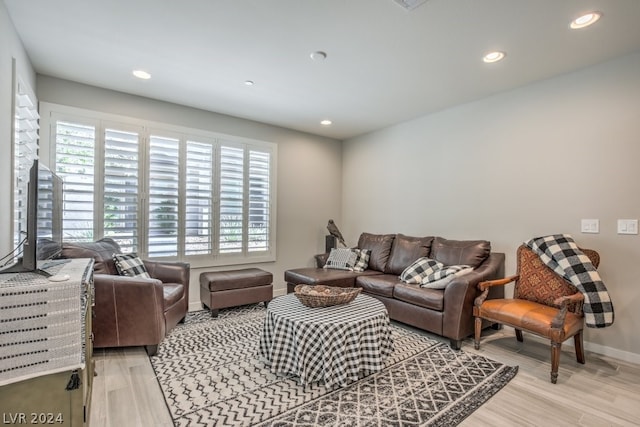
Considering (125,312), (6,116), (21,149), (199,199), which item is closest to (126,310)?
(125,312)

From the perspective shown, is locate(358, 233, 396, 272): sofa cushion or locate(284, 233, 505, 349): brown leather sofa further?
locate(358, 233, 396, 272): sofa cushion

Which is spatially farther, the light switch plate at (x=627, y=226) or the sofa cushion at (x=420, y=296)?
the sofa cushion at (x=420, y=296)

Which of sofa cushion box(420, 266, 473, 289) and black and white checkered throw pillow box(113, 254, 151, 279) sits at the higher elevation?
black and white checkered throw pillow box(113, 254, 151, 279)

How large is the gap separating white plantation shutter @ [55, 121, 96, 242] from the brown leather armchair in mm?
4004

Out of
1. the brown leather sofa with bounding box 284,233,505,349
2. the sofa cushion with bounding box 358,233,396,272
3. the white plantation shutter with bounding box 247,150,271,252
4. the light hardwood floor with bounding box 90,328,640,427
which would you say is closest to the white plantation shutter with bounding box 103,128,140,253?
the light hardwood floor with bounding box 90,328,640,427

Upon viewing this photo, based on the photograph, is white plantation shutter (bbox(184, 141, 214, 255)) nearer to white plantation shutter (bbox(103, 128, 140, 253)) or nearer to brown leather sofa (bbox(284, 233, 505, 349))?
white plantation shutter (bbox(103, 128, 140, 253))

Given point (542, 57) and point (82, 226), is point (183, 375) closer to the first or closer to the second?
point (82, 226)

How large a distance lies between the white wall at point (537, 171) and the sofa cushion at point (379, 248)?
1.02 feet

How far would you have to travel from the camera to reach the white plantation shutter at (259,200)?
178 inches

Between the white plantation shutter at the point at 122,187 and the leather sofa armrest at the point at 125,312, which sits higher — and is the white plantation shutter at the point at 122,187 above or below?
above

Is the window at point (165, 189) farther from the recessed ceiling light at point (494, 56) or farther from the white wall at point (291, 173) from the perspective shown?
the recessed ceiling light at point (494, 56)

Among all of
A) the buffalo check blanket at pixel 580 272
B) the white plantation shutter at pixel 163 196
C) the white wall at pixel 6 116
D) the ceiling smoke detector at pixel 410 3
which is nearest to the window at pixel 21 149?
the white wall at pixel 6 116

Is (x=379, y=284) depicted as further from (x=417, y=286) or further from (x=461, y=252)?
(x=461, y=252)

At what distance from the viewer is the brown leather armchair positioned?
2.32 m
